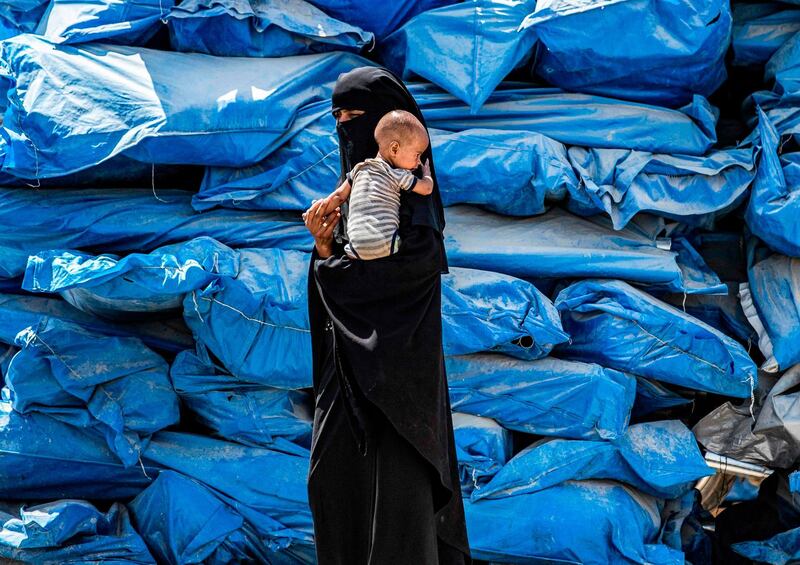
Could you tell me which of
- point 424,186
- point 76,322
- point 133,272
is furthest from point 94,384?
point 424,186

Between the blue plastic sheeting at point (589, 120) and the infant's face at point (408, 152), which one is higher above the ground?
the infant's face at point (408, 152)

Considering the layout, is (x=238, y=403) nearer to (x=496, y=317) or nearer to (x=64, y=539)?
(x=64, y=539)

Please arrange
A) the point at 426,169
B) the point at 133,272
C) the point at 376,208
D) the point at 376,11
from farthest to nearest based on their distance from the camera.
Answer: the point at 376,11 → the point at 133,272 → the point at 426,169 → the point at 376,208

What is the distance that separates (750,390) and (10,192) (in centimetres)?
246

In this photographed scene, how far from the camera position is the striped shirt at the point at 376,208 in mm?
2785

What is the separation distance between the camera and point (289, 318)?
12.2 ft

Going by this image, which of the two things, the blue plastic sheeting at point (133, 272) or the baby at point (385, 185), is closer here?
the baby at point (385, 185)

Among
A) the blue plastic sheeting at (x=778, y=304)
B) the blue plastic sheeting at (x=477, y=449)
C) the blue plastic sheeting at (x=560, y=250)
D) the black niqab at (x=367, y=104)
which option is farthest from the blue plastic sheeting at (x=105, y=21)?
the blue plastic sheeting at (x=778, y=304)

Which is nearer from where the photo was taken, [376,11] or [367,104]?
[367,104]

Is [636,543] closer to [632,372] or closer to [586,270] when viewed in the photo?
[632,372]

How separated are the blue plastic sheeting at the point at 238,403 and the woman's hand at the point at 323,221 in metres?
1.03

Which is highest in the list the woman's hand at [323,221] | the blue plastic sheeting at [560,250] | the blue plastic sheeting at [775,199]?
the woman's hand at [323,221]

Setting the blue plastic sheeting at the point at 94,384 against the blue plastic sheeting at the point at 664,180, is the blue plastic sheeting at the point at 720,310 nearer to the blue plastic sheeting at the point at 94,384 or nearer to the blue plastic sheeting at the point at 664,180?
the blue plastic sheeting at the point at 664,180

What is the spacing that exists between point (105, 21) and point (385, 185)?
161 centimetres
